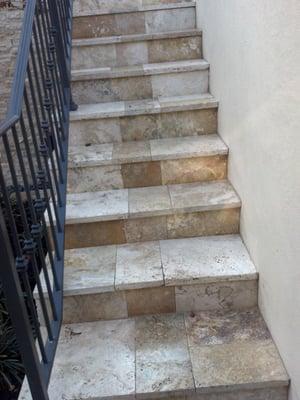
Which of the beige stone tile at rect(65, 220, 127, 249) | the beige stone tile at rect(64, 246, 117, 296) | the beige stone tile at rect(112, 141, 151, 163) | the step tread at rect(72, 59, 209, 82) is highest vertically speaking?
the step tread at rect(72, 59, 209, 82)

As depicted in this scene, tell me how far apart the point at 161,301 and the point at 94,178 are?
79 cm

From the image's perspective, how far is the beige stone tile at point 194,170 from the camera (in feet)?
6.60

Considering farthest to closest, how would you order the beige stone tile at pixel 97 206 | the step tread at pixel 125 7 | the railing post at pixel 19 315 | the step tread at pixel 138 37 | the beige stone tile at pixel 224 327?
Result: the step tread at pixel 125 7 → the step tread at pixel 138 37 → the beige stone tile at pixel 97 206 → the beige stone tile at pixel 224 327 → the railing post at pixel 19 315

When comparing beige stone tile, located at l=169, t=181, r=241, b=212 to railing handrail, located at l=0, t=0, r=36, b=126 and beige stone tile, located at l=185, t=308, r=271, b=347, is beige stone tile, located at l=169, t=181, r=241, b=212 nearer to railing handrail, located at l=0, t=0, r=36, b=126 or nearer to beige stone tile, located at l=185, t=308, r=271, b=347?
beige stone tile, located at l=185, t=308, r=271, b=347

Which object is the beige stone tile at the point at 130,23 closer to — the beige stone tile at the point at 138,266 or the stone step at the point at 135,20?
the stone step at the point at 135,20

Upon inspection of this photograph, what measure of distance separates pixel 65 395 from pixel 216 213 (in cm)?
102

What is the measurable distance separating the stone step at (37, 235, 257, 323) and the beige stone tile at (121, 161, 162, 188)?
1.64ft

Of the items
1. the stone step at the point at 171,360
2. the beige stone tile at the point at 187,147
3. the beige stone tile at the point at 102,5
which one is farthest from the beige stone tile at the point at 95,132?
the beige stone tile at the point at 102,5

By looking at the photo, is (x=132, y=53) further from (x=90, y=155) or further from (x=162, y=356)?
(x=162, y=356)

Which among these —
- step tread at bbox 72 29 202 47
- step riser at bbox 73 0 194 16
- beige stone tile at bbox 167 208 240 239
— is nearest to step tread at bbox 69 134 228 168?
beige stone tile at bbox 167 208 240 239

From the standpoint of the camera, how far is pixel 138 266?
65.9 inches

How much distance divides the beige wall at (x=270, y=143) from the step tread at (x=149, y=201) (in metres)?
0.14

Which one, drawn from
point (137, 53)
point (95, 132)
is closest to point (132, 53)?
point (137, 53)

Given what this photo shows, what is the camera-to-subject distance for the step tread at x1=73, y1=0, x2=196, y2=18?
2.71 m
